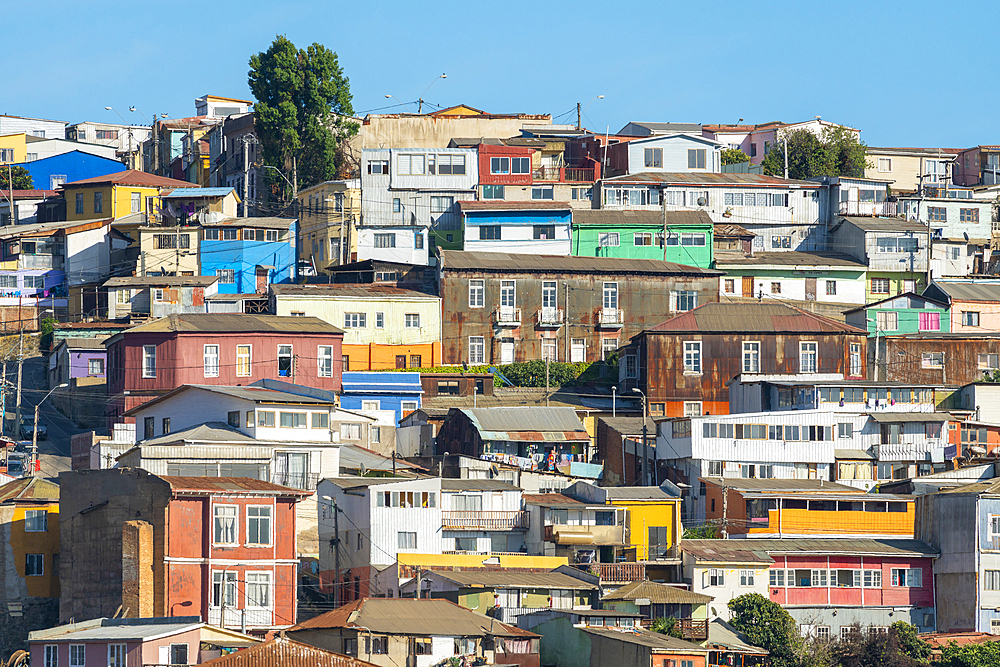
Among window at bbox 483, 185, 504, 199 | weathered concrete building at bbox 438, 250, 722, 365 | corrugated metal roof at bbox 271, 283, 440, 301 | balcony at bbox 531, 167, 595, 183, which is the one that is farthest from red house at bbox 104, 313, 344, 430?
balcony at bbox 531, 167, 595, 183

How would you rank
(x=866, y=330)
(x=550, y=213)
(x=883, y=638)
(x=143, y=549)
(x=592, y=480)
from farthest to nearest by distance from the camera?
(x=550, y=213)
(x=866, y=330)
(x=592, y=480)
(x=883, y=638)
(x=143, y=549)

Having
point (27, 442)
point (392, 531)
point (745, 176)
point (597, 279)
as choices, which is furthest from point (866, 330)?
point (27, 442)

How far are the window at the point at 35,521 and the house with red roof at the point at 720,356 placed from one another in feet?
94.1

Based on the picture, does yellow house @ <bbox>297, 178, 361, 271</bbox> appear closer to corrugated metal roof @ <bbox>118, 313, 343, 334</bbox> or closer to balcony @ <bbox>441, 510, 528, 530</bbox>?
corrugated metal roof @ <bbox>118, 313, 343, 334</bbox>

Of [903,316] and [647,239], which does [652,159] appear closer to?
[647,239]

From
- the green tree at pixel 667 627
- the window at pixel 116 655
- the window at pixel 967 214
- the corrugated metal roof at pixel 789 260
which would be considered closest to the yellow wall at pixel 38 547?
the window at pixel 116 655

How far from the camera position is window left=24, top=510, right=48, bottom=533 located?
49750 millimetres

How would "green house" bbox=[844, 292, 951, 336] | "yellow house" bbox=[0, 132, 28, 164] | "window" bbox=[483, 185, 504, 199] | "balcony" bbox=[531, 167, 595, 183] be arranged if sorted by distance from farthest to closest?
1. "yellow house" bbox=[0, 132, 28, 164]
2. "balcony" bbox=[531, 167, 595, 183]
3. "window" bbox=[483, 185, 504, 199]
4. "green house" bbox=[844, 292, 951, 336]

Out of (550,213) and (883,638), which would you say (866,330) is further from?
(883,638)

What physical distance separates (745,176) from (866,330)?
2004 centimetres

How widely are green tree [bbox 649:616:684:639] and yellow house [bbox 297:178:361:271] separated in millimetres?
38904

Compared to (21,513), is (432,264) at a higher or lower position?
higher

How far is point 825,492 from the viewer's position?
183ft

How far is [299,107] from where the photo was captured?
295ft
